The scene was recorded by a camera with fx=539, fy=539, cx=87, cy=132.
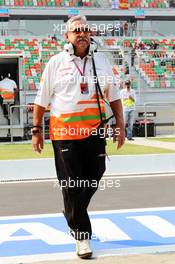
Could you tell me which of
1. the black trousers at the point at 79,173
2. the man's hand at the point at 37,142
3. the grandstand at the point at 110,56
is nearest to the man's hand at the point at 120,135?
the black trousers at the point at 79,173

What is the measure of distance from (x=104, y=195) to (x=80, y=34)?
3.64 meters

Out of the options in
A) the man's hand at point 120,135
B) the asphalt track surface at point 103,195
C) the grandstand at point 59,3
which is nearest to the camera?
the man's hand at point 120,135

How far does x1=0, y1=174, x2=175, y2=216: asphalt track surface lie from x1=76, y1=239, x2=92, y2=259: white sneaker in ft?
6.67

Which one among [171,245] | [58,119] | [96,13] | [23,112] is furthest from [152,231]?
[96,13]

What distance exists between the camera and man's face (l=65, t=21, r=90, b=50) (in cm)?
448

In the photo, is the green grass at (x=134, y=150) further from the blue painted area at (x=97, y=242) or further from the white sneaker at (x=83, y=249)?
the white sneaker at (x=83, y=249)

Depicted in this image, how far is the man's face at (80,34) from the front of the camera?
4483 mm

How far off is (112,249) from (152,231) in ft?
2.48

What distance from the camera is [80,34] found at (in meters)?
4.49

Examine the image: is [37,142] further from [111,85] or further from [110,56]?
[110,56]

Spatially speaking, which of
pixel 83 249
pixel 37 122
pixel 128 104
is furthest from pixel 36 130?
pixel 128 104

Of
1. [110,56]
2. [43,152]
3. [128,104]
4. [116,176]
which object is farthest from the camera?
[110,56]

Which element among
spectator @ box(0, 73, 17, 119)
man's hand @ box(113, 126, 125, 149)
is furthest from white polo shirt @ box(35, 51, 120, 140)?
spectator @ box(0, 73, 17, 119)

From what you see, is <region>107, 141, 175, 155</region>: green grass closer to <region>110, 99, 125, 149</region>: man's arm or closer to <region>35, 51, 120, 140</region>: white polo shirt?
<region>110, 99, 125, 149</region>: man's arm
